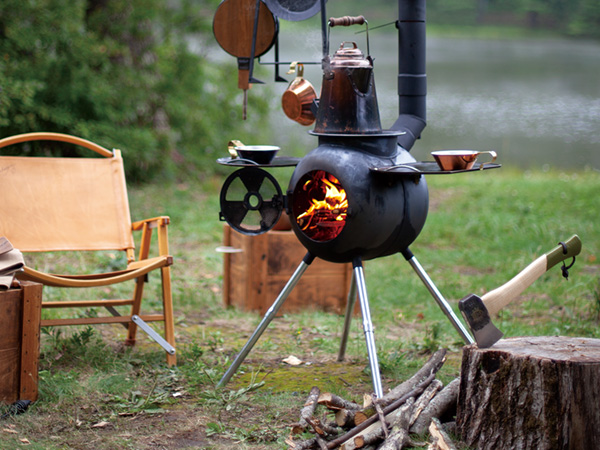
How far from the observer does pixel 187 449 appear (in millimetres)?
2893

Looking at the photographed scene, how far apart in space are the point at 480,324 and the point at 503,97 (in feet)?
40.6

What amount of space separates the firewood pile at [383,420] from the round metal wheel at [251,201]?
0.81m

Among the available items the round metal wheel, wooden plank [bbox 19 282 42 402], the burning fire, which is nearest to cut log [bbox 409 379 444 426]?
the burning fire

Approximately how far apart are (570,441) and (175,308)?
299cm

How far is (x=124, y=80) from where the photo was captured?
820 centimetres

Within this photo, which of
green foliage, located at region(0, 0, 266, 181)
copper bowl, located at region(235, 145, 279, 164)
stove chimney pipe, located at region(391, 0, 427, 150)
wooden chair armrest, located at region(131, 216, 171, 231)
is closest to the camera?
copper bowl, located at region(235, 145, 279, 164)

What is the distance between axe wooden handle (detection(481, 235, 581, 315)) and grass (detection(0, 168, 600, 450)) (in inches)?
36.7

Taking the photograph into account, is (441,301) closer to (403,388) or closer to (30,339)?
(403,388)

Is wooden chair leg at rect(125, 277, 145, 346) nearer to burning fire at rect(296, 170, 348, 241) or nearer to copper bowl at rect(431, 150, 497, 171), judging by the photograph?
burning fire at rect(296, 170, 348, 241)

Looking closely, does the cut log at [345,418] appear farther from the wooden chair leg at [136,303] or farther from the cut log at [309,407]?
the wooden chair leg at [136,303]

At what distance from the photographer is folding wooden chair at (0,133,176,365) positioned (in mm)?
3988

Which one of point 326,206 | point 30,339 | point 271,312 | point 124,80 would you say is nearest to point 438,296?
Result: point 326,206

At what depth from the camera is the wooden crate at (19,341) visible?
317 centimetres

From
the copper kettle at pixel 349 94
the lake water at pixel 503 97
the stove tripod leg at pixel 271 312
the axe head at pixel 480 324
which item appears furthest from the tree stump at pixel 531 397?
the lake water at pixel 503 97
